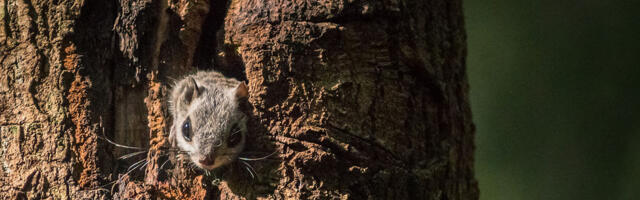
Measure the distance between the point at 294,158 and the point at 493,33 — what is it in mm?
3510

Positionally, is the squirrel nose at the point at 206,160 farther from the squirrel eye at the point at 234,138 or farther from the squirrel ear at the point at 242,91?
the squirrel ear at the point at 242,91

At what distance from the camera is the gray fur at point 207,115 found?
1980 millimetres

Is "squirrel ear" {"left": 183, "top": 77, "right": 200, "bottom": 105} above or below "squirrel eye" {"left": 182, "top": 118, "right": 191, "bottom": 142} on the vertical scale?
above

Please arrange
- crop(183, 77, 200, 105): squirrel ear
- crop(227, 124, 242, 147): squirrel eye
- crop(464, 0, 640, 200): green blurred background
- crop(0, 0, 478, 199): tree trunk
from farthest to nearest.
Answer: crop(464, 0, 640, 200): green blurred background < crop(183, 77, 200, 105): squirrel ear < crop(227, 124, 242, 147): squirrel eye < crop(0, 0, 478, 199): tree trunk

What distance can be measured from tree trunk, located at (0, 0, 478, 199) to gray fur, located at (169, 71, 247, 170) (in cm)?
6

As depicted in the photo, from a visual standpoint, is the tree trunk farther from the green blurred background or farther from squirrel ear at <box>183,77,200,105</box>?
the green blurred background

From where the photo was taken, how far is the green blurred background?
14.4ft

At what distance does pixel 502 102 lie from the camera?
190 inches

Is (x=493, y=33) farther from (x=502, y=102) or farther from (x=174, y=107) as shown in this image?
(x=174, y=107)

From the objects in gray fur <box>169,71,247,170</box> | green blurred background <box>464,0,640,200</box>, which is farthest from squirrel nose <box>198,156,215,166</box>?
green blurred background <box>464,0,640,200</box>

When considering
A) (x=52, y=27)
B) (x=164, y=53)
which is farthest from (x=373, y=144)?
(x=52, y=27)

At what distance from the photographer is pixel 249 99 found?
6.51ft

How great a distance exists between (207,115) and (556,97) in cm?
338

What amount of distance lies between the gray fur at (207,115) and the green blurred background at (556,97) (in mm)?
3007
